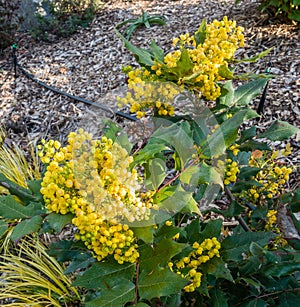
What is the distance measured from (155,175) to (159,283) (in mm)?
271

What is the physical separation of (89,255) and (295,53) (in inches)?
102

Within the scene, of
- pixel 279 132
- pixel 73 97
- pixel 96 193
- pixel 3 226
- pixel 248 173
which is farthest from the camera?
pixel 73 97

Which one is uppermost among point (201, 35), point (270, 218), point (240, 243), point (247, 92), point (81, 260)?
point (201, 35)

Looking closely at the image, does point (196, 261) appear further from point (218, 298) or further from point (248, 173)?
point (248, 173)

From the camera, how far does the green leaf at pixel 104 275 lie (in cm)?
100

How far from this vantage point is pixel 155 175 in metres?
1.04

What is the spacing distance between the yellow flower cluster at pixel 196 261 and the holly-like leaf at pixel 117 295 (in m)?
0.19

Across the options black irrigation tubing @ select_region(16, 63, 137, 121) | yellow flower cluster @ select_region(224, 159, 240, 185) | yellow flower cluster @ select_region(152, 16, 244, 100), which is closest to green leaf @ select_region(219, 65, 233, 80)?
yellow flower cluster @ select_region(152, 16, 244, 100)

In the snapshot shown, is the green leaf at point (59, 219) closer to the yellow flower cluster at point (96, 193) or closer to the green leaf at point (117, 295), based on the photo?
the yellow flower cluster at point (96, 193)

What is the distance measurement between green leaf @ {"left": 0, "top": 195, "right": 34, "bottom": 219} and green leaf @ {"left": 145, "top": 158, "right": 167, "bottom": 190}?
312mm

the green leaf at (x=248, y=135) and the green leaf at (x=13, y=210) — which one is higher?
the green leaf at (x=13, y=210)

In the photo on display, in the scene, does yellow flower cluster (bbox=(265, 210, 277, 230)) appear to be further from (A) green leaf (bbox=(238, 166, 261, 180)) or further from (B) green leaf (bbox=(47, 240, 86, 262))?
(B) green leaf (bbox=(47, 240, 86, 262))

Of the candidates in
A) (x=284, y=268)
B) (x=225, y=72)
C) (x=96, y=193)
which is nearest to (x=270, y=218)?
(x=284, y=268)

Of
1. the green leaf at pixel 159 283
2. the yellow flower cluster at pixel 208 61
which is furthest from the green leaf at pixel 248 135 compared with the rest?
the green leaf at pixel 159 283
